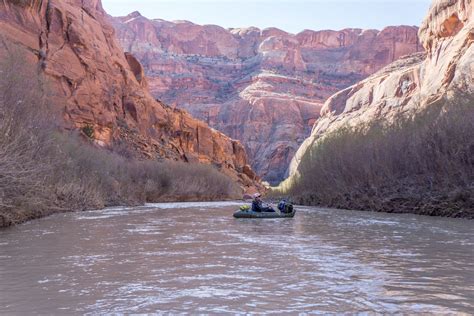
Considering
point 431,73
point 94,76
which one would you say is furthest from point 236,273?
point 431,73

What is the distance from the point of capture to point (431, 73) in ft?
206

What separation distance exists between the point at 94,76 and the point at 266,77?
105 m

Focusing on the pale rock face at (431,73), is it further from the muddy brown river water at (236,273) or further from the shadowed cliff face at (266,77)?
the shadowed cliff face at (266,77)

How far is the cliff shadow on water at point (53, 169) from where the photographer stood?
17047mm

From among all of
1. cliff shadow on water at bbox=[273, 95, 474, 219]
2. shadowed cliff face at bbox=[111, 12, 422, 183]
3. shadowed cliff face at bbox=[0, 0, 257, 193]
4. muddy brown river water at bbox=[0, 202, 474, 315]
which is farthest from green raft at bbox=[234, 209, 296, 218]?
shadowed cliff face at bbox=[111, 12, 422, 183]

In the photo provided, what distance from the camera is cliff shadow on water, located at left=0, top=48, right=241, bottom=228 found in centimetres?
1705

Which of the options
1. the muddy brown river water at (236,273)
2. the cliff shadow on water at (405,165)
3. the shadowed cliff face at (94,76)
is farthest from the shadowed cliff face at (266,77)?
the muddy brown river water at (236,273)

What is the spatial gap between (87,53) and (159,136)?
19755 mm

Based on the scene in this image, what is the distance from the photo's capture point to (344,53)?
18925 centimetres

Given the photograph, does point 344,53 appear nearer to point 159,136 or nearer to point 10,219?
point 159,136

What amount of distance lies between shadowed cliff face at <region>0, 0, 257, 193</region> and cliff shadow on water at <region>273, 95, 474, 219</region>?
87.2 feet

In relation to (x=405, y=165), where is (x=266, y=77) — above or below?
above

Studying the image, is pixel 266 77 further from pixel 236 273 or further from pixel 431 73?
pixel 236 273

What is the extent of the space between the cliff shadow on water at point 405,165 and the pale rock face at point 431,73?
184 cm
